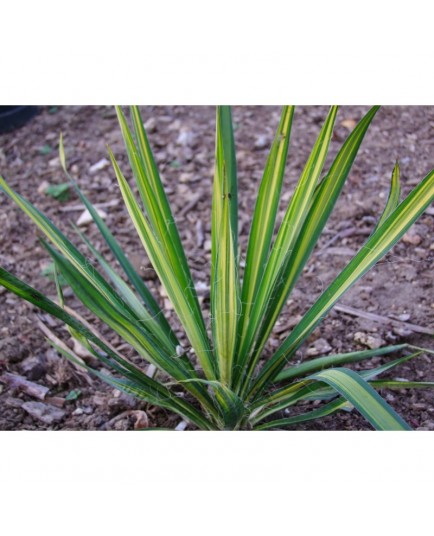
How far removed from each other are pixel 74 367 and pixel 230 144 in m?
0.73

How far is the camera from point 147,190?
1.35 meters

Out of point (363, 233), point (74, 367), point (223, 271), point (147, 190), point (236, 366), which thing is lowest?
point (74, 367)

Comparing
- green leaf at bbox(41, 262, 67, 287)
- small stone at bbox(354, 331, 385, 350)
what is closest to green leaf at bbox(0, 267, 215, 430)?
small stone at bbox(354, 331, 385, 350)

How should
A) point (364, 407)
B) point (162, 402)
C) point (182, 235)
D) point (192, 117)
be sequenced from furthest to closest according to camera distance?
point (192, 117), point (182, 235), point (162, 402), point (364, 407)

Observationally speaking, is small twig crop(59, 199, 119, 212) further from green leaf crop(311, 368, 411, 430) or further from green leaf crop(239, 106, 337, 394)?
green leaf crop(311, 368, 411, 430)

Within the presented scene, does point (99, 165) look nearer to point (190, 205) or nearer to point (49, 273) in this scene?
point (190, 205)

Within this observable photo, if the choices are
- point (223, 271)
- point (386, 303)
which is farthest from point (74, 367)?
point (386, 303)

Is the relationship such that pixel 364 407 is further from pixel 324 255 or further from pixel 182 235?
pixel 182 235

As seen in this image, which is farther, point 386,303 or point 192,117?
point 192,117

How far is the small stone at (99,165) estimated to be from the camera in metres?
2.47

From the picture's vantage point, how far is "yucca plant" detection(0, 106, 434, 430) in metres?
1.20

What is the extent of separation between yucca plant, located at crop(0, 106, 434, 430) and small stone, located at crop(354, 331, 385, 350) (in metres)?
0.25

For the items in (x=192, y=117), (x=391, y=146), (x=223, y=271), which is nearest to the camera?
(x=223, y=271)

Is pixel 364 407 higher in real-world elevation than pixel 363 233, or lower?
lower
